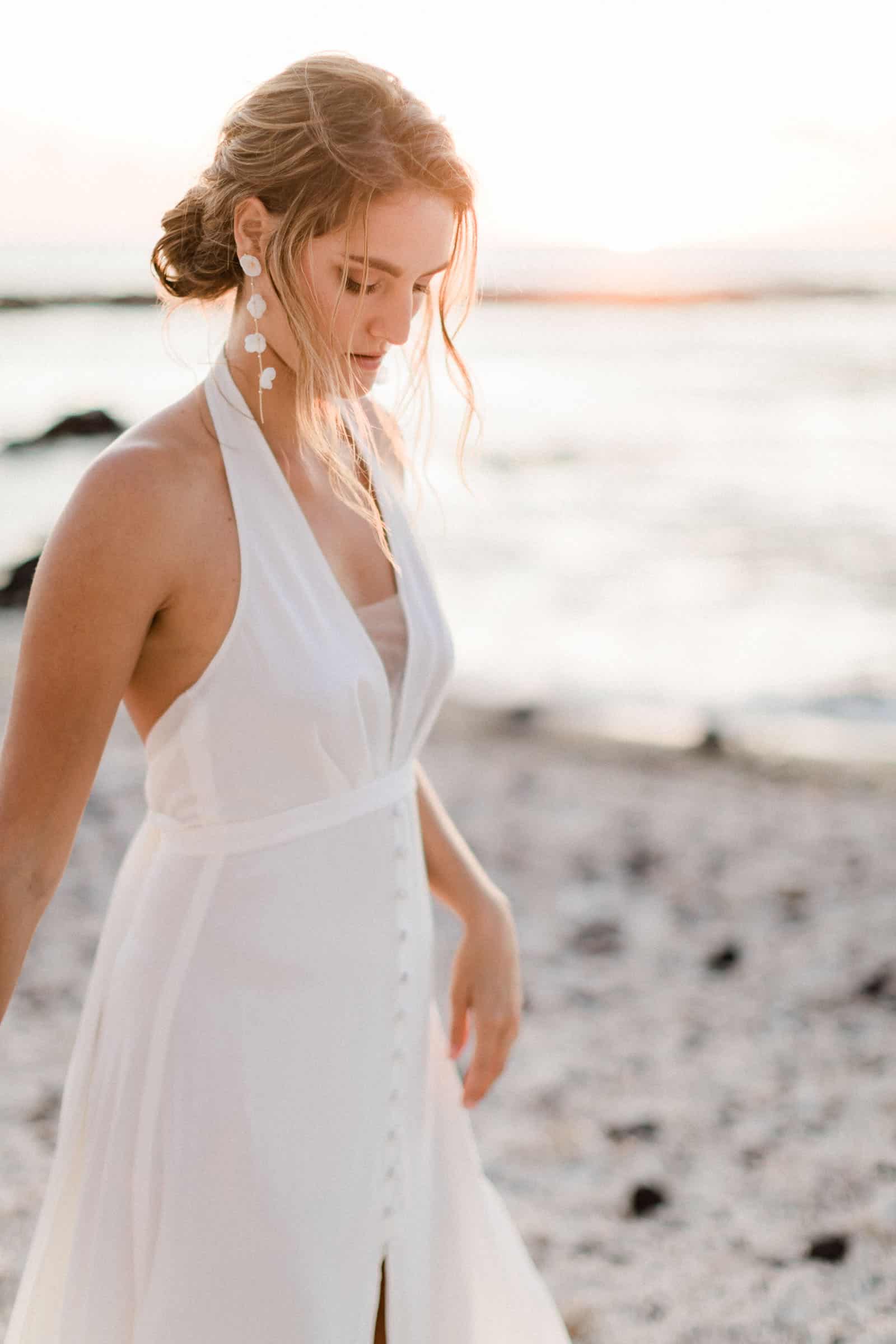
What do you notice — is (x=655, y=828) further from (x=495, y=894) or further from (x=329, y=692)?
(x=329, y=692)

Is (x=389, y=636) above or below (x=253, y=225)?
below

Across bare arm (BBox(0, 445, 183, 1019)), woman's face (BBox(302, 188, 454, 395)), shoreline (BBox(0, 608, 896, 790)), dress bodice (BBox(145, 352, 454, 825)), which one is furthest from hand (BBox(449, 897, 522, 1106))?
shoreline (BBox(0, 608, 896, 790))

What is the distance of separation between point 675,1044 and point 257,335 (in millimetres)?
2943

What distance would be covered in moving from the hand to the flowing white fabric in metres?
0.29

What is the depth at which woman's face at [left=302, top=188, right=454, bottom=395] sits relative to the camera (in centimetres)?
157

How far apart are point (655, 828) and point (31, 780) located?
4454 mm

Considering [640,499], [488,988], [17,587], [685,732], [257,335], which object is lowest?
[640,499]

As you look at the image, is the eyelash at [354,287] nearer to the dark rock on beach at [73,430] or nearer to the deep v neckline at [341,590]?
the deep v neckline at [341,590]

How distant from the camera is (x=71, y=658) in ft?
4.48

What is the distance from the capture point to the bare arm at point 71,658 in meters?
1.35

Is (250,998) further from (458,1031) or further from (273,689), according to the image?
(458,1031)

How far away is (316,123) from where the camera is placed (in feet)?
5.13

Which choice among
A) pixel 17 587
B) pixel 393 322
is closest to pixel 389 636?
pixel 393 322

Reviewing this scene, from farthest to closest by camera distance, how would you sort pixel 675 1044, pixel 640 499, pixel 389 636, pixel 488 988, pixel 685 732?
pixel 640 499
pixel 685 732
pixel 675 1044
pixel 488 988
pixel 389 636
